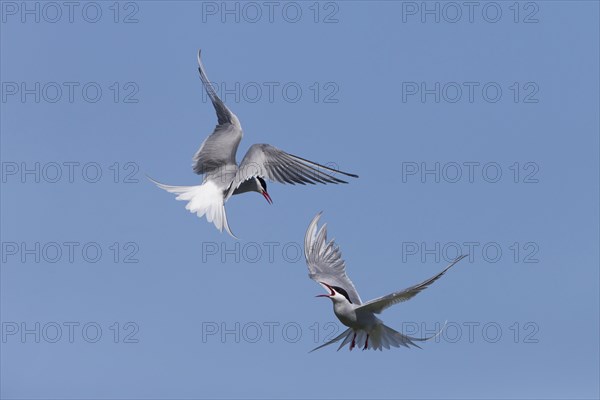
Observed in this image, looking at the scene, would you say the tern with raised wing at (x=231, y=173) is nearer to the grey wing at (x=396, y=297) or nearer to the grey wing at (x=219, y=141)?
the grey wing at (x=219, y=141)

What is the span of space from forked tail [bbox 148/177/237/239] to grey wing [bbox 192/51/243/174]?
484 mm

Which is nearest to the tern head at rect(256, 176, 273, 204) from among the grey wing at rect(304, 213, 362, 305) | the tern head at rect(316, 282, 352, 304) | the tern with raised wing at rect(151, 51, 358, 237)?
the tern with raised wing at rect(151, 51, 358, 237)

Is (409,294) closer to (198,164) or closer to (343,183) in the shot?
(343,183)

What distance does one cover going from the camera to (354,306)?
1231cm

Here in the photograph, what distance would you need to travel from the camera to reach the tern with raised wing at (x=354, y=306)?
11.8 metres

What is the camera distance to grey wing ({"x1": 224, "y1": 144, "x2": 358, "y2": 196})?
42.9 feet

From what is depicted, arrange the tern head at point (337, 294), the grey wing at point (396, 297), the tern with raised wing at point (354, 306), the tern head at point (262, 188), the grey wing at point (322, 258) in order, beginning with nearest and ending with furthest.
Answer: the grey wing at point (396, 297) < the tern with raised wing at point (354, 306) < the tern head at point (337, 294) < the grey wing at point (322, 258) < the tern head at point (262, 188)

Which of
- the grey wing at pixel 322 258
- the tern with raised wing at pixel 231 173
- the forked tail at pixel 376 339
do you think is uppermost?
the tern with raised wing at pixel 231 173

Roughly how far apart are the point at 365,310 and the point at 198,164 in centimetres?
341

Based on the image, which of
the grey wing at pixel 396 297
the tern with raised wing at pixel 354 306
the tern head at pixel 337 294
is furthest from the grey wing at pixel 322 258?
the grey wing at pixel 396 297

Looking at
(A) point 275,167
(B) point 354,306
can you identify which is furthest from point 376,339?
(A) point 275,167

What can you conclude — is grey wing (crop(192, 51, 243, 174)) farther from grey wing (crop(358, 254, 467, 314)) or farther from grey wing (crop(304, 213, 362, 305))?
grey wing (crop(358, 254, 467, 314))

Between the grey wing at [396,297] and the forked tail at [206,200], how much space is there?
1.97m

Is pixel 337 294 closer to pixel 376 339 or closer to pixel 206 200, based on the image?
pixel 376 339
